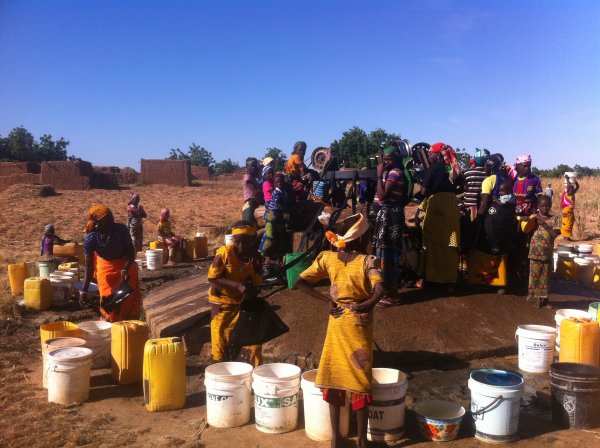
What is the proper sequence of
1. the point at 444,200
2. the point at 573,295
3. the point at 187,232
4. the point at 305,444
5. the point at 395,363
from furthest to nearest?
the point at 187,232 → the point at 573,295 → the point at 444,200 → the point at 395,363 → the point at 305,444

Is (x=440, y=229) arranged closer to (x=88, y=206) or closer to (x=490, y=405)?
(x=490, y=405)

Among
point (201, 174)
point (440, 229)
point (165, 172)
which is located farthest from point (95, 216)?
point (201, 174)

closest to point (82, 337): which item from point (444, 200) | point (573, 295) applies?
point (444, 200)

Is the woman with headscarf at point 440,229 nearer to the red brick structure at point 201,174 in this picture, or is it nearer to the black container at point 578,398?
the black container at point 578,398

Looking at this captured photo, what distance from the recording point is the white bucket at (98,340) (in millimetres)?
5809

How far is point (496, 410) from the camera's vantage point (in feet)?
13.5

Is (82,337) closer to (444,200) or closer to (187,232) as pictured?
(444,200)

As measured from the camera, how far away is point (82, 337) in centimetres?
574

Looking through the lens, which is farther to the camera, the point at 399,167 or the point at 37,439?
the point at 399,167

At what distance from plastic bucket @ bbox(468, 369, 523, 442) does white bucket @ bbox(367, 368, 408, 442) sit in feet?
1.75

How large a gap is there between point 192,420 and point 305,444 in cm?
101

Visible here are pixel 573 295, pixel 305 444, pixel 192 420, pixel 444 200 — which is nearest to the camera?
pixel 305 444

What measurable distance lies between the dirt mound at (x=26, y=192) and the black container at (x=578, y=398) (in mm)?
24528

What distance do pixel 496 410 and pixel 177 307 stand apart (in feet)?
13.3
